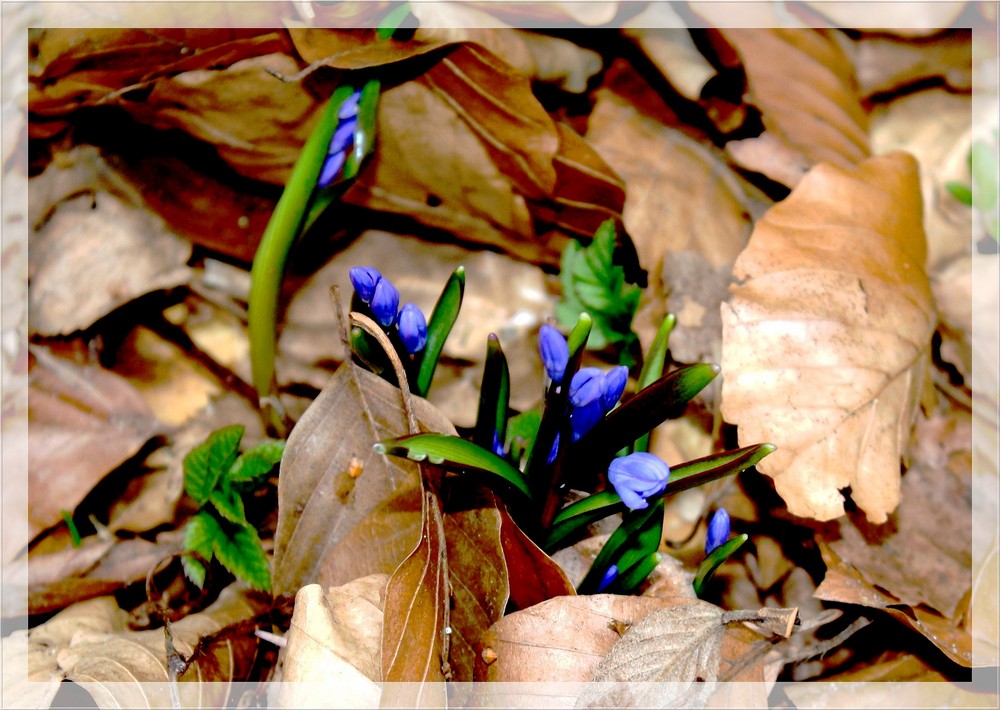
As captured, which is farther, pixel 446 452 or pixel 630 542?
pixel 630 542

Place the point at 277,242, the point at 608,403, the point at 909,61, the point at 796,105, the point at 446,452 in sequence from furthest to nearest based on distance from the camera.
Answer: the point at 909,61, the point at 796,105, the point at 277,242, the point at 608,403, the point at 446,452

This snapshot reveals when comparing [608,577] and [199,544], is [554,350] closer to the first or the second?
[608,577]

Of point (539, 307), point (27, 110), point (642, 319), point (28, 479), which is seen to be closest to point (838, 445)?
point (642, 319)

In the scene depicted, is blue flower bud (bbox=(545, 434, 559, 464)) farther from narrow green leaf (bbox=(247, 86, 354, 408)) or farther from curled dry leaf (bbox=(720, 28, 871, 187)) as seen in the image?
curled dry leaf (bbox=(720, 28, 871, 187))

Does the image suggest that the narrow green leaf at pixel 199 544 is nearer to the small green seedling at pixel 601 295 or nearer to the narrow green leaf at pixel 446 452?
the narrow green leaf at pixel 446 452

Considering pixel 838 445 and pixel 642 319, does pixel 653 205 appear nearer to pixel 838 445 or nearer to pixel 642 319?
pixel 642 319

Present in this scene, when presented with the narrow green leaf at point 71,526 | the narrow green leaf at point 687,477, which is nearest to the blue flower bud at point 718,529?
the narrow green leaf at point 687,477

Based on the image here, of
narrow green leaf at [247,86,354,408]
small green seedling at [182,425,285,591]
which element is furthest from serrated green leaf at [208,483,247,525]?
narrow green leaf at [247,86,354,408]

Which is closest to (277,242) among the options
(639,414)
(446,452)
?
(446,452)
